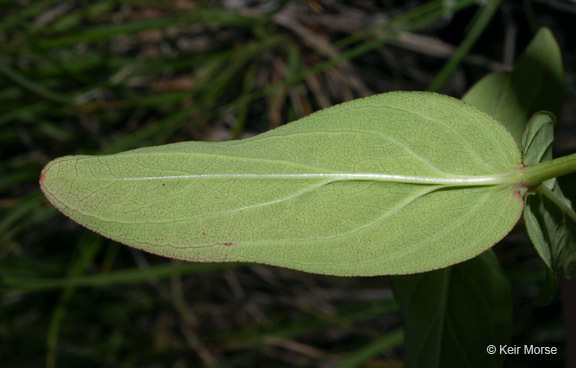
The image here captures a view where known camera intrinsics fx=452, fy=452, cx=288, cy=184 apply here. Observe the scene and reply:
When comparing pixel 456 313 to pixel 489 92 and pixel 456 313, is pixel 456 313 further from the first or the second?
pixel 489 92

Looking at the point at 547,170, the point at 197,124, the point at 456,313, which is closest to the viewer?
the point at 547,170

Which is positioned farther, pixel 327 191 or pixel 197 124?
pixel 197 124

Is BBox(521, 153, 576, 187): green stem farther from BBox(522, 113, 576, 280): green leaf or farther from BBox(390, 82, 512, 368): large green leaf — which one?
BBox(390, 82, 512, 368): large green leaf

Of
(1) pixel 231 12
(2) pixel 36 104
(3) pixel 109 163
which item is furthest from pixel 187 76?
(3) pixel 109 163

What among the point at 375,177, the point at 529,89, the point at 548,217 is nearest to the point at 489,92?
the point at 529,89

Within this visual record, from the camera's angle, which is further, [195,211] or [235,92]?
[235,92]

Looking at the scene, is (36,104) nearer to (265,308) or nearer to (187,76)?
(187,76)
